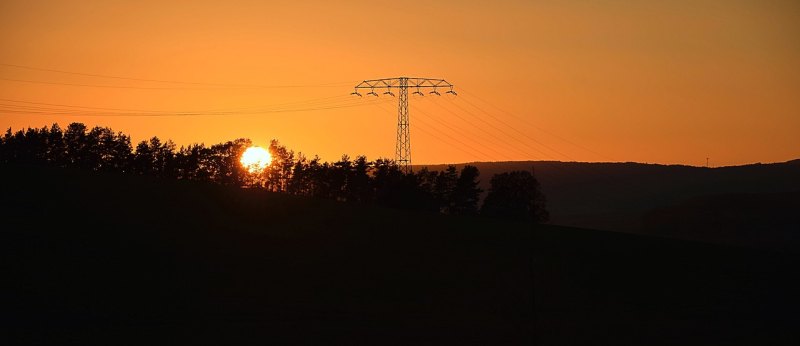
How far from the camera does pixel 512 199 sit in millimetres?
113875

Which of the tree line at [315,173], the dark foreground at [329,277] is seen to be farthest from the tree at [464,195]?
the dark foreground at [329,277]

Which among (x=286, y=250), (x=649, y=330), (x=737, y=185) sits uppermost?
(x=737, y=185)

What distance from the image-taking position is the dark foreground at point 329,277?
35.6 m

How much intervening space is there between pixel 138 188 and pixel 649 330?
3810 cm

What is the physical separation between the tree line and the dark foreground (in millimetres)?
44076

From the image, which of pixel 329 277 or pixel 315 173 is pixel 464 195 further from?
pixel 329 277

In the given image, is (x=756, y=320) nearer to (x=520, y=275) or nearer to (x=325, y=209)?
(x=520, y=275)

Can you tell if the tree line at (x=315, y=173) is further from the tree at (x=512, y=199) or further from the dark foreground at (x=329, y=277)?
the dark foreground at (x=329, y=277)

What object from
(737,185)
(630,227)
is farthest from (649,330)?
(737,185)

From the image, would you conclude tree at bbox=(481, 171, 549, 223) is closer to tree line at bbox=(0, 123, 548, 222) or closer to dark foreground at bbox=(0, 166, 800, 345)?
tree line at bbox=(0, 123, 548, 222)

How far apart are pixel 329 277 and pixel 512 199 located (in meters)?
70.0

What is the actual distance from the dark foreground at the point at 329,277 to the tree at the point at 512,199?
40477 millimetres

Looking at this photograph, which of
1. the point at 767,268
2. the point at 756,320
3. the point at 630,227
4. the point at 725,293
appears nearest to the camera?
the point at 756,320

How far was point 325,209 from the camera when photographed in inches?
2677
